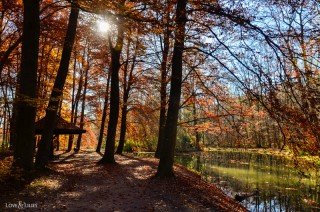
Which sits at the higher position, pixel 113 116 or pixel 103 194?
pixel 113 116

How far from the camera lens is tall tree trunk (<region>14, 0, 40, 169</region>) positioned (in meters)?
7.38

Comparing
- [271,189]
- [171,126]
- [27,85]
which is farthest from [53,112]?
[271,189]

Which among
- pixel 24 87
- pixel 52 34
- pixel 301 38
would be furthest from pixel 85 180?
pixel 52 34

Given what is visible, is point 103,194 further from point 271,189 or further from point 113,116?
point 271,189

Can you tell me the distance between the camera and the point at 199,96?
14438 millimetres

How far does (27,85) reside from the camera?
24.6 ft

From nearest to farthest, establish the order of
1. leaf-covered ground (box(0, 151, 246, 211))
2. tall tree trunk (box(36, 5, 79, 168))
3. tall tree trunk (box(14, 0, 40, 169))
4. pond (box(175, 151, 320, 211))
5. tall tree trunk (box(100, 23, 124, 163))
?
1. leaf-covered ground (box(0, 151, 246, 211))
2. tall tree trunk (box(14, 0, 40, 169))
3. pond (box(175, 151, 320, 211))
4. tall tree trunk (box(36, 5, 79, 168))
5. tall tree trunk (box(100, 23, 124, 163))

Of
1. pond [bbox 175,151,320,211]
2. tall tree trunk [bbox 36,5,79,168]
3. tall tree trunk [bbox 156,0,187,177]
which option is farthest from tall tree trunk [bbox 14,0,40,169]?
pond [bbox 175,151,320,211]

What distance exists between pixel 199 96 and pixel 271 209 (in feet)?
24.0

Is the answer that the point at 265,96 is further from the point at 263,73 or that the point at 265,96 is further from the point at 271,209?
the point at 271,209

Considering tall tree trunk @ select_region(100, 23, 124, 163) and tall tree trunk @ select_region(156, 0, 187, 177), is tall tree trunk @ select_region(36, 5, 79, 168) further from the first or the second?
tall tree trunk @ select_region(156, 0, 187, 177)

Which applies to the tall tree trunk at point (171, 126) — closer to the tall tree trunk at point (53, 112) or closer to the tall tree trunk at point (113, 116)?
the tall tree trunk at point (113, 116)

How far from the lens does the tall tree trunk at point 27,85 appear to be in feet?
24.2

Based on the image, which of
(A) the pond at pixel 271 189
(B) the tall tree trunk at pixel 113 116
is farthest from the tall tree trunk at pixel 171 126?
(B) the tall tree trunk at pixel 113 116
